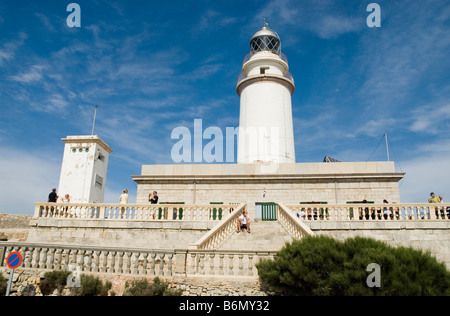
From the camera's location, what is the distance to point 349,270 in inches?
279

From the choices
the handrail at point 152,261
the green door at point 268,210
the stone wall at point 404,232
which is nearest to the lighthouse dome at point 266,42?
the green door at point 268,210

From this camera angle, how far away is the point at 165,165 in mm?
20109

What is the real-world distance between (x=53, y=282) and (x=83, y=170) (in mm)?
11970

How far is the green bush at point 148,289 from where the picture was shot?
311 inches

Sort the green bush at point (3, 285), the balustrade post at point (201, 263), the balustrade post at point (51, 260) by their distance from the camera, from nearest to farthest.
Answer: the balustrade post at point (201, 263), the green bush at point (3, 285), the balustrade post at point (51, 260)

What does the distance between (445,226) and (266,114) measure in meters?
13.4

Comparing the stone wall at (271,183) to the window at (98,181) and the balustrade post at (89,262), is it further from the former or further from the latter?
the balustrade post at (89,262)

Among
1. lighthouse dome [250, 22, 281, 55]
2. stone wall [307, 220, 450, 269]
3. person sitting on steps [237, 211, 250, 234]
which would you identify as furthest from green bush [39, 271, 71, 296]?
lighthouse dome [250, 22, 281, 55]

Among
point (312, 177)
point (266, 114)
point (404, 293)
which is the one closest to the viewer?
point (404, 293)

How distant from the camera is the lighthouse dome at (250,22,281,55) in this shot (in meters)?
26.4

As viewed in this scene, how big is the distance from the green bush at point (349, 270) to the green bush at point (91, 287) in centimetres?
422
